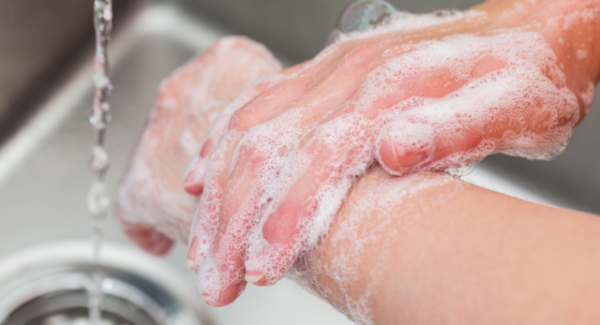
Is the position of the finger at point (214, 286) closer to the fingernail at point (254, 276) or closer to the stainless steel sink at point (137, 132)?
the fingernail at point (254, 276)

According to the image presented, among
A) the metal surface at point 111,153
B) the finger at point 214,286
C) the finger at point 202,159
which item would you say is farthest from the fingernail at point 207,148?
the metal surface at point 111,153

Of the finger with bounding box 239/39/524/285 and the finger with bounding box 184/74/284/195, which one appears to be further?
the finger with bounding box 184/74/284/195

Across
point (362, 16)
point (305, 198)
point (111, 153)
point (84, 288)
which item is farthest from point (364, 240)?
point (111, 153)

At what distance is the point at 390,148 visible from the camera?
15.7 inches

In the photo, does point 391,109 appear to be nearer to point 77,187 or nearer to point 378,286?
point 378,286

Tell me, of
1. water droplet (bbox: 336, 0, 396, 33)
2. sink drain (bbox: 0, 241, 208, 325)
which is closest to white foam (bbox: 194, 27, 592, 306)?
water droplet (bbox: 336, 0, 396, 33)

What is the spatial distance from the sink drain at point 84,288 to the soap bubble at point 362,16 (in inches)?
18.0

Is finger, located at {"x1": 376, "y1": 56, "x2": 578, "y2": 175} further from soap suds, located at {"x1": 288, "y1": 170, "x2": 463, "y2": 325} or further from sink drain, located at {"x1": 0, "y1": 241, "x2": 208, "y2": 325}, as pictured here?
sink drain, located at {"x1": 0, "y1": 241, "x2": 208, "y2": 325}

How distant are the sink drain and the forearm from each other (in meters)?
0.43

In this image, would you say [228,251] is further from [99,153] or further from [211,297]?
[99,153]

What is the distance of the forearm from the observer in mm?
291

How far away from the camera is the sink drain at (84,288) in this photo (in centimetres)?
74

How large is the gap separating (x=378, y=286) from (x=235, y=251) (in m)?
0.13

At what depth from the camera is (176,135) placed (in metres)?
0.75
